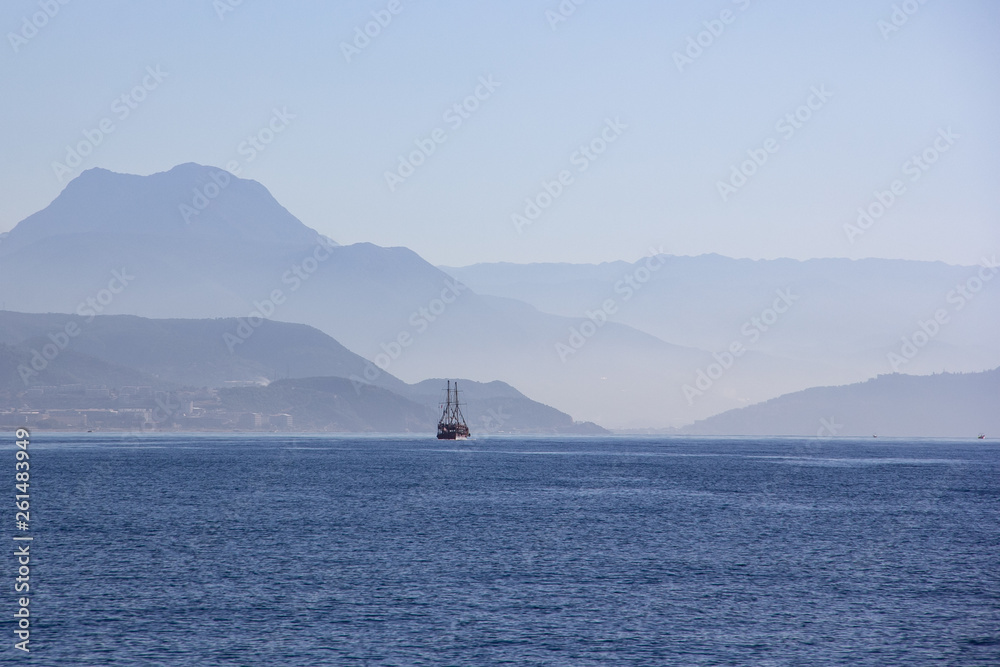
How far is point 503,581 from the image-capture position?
62281 mm

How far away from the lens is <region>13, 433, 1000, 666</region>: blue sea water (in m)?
46.7

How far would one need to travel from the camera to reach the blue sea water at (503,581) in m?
46.7

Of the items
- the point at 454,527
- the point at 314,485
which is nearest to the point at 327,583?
the point at 454,527

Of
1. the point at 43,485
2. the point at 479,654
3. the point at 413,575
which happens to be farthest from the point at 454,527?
the point at 43,485

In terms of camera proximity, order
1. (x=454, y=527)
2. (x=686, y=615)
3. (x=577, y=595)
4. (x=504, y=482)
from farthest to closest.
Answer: (x=504, y=482), (x=454, y=527), (x=577, y=595), (x=686, y=615)

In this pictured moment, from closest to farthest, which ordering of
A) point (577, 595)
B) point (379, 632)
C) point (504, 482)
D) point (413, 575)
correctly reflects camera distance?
point (379, 632), point (577, 595), point (413, 575), point (504, 482)

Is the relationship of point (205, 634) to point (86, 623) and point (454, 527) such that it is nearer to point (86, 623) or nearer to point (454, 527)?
point (86, 623)

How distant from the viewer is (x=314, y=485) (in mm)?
141125

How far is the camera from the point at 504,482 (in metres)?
153

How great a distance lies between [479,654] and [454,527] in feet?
141

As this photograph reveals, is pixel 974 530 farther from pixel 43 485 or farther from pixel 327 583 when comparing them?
pixel 43 485

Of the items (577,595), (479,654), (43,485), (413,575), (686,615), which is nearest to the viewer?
(479,654)

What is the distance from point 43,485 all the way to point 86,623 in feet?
303

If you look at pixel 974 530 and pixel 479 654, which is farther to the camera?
pixel 974 530
